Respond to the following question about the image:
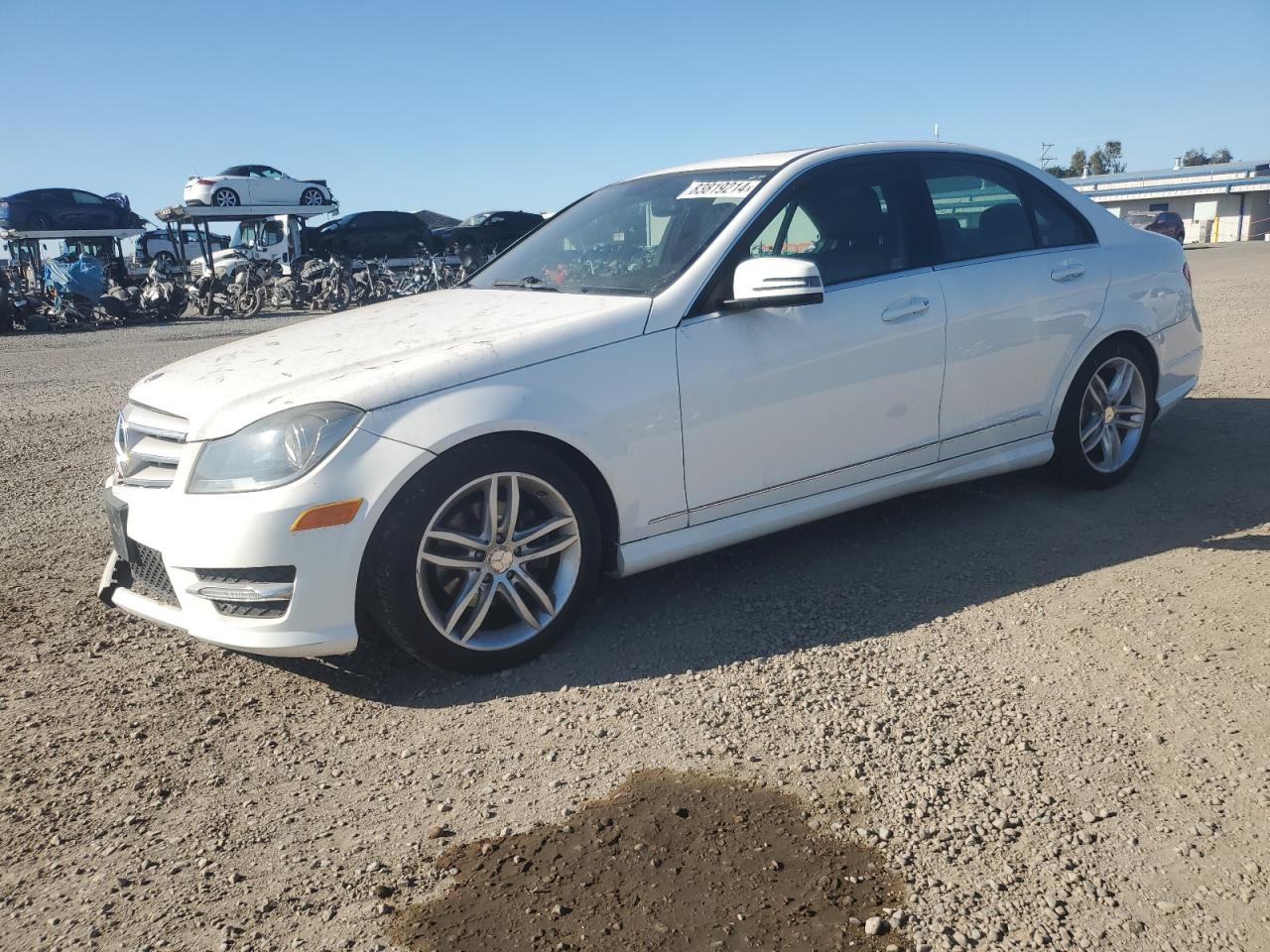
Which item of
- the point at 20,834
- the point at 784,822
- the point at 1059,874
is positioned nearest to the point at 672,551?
the point at 784,822

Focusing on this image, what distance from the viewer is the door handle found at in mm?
4133

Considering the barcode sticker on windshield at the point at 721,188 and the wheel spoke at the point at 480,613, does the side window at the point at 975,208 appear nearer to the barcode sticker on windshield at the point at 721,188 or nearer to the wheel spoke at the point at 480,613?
the barcode sticker on windshield at the point at 721,188

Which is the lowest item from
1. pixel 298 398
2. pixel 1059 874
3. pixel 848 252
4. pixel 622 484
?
pixel 1059 874

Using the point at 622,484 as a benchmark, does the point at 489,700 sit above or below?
below

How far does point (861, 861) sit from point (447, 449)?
173 cm

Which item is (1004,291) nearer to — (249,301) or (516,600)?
(516,600)

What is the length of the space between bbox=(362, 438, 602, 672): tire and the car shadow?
14cm

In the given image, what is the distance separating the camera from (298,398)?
10.5 ft

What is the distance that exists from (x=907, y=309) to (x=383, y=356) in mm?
2134

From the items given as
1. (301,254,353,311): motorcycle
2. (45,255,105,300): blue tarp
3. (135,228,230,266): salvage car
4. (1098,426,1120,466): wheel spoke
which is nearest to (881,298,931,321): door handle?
(1098,426,1120,466): wheel spoke

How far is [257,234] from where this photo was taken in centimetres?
3331

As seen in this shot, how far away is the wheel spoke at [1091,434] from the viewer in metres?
5.02

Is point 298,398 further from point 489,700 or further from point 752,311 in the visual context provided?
point 752,311

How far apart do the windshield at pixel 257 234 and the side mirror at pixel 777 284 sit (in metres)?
32.4
